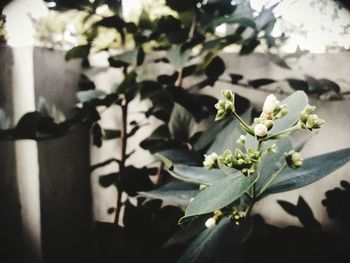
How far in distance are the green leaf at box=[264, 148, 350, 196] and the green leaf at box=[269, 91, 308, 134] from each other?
0.10 meters

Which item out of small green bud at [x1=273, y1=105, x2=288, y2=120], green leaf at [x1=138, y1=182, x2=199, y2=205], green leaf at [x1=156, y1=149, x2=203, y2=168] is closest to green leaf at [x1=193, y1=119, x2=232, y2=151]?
green leaf at [x1=156, y1=149, x2=203, y2=168]

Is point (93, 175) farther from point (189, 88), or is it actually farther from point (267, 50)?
point (267, 50)

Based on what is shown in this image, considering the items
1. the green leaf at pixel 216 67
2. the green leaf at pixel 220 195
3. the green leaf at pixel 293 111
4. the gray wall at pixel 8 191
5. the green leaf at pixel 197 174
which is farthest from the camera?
the gray wall at pixel 8 191

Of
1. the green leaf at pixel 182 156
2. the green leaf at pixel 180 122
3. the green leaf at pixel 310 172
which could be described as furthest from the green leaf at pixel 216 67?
the green leaf at pixel 310 172

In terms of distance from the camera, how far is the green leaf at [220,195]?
443mm

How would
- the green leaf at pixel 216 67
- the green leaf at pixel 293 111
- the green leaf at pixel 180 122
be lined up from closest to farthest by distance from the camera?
the green leaf at pixel 293 111, the green leaf at pixel 180 122, the green leaf at pixel 216 67

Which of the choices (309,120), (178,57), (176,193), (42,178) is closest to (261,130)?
A: (309,120)

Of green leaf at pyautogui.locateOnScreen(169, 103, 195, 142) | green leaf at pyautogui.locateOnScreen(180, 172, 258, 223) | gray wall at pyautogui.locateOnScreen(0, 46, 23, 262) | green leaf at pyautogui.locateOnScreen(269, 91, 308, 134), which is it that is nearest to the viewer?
green leaf at pyautogui.locateOnScreen(180, 172, 258, 223)

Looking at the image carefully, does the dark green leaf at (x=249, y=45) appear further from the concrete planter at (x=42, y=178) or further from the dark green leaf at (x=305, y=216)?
the concrete planter at (x=42, y=178)

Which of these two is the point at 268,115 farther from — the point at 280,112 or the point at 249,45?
the point at 249,45

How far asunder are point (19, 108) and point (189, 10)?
735 mm

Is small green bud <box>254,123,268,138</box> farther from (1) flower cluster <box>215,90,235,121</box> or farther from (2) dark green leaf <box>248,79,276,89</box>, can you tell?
(2) dark green leaf <box>248,79,276,89</box>

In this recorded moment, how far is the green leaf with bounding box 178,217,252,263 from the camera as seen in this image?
0.62 m

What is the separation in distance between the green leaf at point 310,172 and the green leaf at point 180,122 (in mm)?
392
